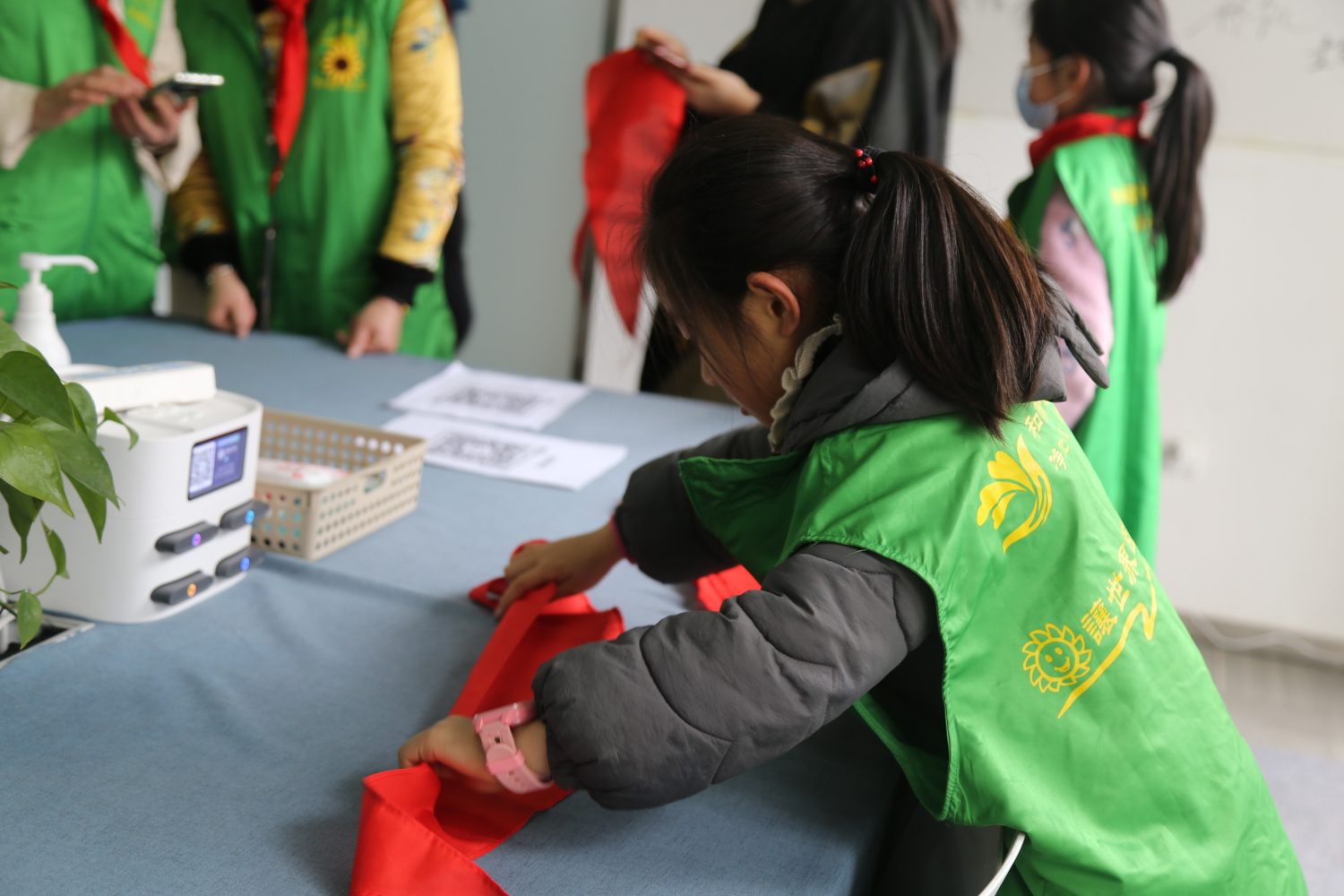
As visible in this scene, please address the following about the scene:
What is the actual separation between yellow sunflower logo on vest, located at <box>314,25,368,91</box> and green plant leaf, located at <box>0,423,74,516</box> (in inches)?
58.0

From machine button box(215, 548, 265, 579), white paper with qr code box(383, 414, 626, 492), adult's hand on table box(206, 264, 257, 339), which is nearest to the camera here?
machine button box(215, 548, 265, 579)

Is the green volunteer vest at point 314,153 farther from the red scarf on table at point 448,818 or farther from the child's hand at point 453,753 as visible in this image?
the child's hand at point 453,753

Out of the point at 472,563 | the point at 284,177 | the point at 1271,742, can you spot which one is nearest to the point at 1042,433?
the point at 472,563

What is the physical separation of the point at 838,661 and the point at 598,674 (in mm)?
136

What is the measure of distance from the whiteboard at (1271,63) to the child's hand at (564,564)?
7.14 feet

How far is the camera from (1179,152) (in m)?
1.68

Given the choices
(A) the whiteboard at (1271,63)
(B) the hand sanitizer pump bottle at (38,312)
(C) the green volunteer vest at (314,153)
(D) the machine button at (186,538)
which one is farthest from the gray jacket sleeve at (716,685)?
(A) the whiteboard at (1271,63)

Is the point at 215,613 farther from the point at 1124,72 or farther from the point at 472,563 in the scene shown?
the point at 1124,72

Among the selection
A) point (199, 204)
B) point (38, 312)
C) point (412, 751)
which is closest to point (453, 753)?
point (412, 751)

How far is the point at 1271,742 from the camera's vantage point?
2418 mm

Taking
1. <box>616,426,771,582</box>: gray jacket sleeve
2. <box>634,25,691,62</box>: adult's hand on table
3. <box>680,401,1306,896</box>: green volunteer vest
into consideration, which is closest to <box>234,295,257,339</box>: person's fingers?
<box>634,25,691,62</box>: adult's hand on table

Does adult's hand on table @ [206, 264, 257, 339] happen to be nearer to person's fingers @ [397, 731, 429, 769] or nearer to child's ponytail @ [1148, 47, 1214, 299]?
person's fingers @ [397, 731, 429, 769]

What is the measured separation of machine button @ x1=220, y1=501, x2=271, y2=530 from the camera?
2.98 feet

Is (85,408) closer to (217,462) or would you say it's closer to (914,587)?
(217,462)
